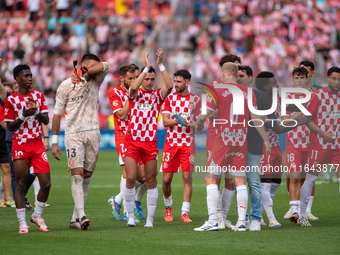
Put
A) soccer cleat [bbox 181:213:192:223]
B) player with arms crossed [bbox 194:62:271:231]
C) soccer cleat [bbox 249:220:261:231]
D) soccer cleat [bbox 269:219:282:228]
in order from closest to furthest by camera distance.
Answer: player with arms crossed [bbox 194:62:271:231], soccer cleat [bbox 249:220:261:231], soccer cleat [bbox 269:219:282:228], soccer cleat [bbox 181:213:192:223]

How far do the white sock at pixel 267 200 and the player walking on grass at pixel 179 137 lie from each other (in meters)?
1.30

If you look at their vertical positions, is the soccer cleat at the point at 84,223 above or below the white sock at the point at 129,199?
below

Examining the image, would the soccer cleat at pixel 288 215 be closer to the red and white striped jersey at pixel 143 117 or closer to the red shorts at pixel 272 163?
the red shorts at pixel 272 163

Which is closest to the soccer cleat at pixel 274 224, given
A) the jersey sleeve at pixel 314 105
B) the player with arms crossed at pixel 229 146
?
the player with arms crossed at pixel 229 146

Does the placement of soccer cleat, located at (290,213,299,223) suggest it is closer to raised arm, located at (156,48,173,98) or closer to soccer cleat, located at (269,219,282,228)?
soccer cleat, located at (269,219,282,228)

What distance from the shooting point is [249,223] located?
7.93m

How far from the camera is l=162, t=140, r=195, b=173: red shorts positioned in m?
8.98

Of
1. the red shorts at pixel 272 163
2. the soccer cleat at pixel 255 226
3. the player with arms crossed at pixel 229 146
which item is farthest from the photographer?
the red shorts at pixel 272 163

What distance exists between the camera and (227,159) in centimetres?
754

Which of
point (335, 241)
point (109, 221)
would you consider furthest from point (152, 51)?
point (335, 241)

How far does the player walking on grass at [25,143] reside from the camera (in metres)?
7.32

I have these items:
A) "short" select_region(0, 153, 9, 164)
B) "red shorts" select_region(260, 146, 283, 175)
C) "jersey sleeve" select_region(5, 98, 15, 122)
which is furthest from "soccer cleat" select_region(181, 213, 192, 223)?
"short" select_region(0, 153, 9, 164)

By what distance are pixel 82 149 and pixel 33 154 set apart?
2.31ft

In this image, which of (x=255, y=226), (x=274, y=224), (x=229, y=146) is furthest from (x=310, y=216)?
(x=229, y=146)
